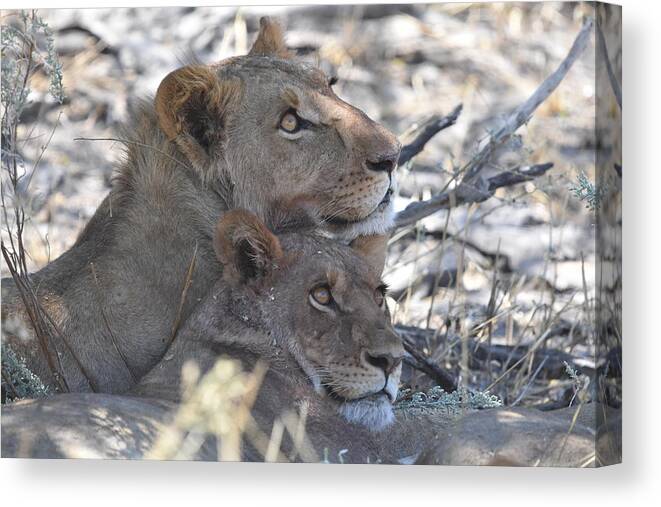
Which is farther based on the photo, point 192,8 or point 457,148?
point 457,148

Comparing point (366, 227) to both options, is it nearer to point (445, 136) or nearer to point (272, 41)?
point (272, 41)

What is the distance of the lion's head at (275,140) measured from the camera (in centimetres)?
439

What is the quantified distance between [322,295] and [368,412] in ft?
1.21

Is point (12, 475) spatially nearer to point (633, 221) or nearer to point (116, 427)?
point (116, 427)

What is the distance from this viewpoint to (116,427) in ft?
13.5

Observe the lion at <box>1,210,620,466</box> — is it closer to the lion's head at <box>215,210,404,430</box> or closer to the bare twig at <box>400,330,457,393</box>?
the lion's head at <box>215,210,404,430</box>

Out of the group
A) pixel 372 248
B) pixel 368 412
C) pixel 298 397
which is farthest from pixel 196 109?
pixel 368 412

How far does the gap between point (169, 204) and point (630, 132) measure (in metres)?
1.43

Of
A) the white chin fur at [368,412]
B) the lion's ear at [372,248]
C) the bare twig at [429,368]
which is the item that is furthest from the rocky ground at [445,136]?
the white chin fur at [368,412]

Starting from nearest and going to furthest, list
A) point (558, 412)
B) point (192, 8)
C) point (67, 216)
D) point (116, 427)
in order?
point (116, 427), point (558, 412), point (192, 8), point (67, 216)

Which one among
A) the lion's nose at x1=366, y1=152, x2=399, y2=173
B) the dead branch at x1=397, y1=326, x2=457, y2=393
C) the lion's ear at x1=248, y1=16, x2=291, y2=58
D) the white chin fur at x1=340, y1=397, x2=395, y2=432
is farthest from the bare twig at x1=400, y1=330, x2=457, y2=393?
the lion's ear at x1=248, y1=16, x2=291, y2=58

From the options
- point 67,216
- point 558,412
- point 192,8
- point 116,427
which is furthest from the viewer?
point 67,216

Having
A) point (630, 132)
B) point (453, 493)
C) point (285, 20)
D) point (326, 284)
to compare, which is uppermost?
point (285, 20)

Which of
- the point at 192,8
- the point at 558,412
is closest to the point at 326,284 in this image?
the point at 558,412
